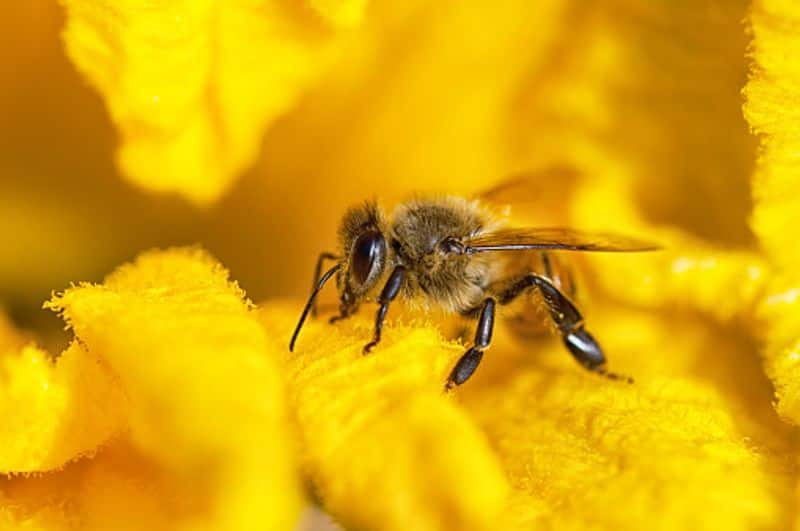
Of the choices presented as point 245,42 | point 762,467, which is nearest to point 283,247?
point 245,42

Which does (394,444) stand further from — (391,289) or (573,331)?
(573,331)

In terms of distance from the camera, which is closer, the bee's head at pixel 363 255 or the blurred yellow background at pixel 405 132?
the bee's head at pixel 363 255

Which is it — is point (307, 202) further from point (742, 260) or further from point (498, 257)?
point (742, 260)

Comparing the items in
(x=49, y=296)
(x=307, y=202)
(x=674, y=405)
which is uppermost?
(x=307, y=202)

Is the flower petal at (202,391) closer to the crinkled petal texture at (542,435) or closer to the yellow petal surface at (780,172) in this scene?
the crinkled petal texture at (542,435)

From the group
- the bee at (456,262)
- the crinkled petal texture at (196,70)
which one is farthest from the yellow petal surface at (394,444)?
the crinkled petal texture at (196,70)

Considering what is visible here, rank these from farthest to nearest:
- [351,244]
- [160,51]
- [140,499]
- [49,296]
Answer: [49,296] → [351,244] → [160,51] → [140,499]

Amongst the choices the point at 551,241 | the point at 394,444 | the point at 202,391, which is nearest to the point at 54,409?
the point at 202,391
